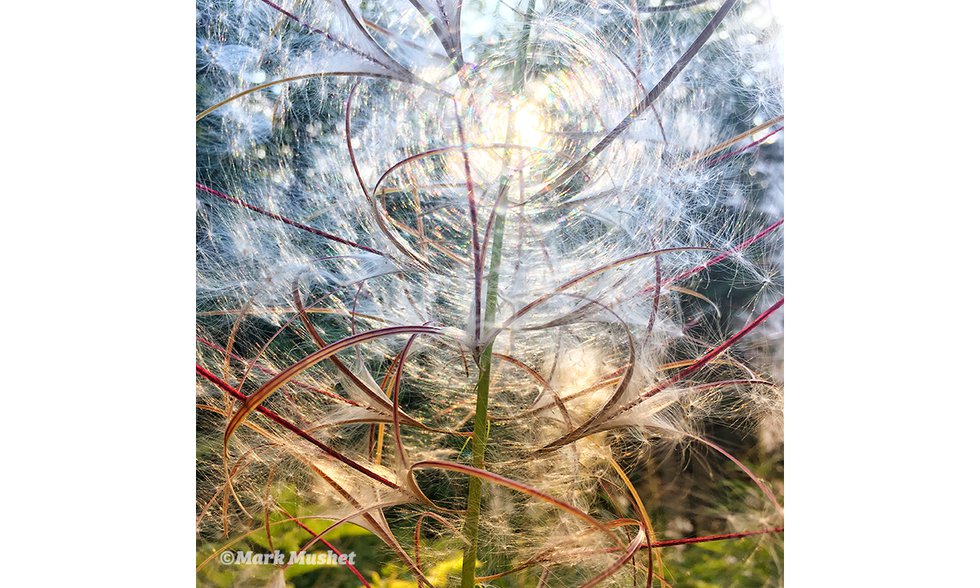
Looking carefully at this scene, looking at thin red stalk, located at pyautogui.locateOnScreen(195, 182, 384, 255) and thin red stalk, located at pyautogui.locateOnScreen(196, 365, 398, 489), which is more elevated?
thin red stalk, located at pyautogui.locateOnScreen(195, 182, 384, 255)

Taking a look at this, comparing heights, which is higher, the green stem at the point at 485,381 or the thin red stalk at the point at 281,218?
the thin red stalk at the point at 281,218

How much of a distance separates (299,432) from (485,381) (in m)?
0.42

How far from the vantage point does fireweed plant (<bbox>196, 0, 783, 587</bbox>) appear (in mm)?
1271

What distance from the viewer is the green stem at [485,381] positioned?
49.6 inches

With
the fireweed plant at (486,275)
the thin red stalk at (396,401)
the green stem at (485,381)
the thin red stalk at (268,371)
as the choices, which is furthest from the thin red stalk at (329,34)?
the thin red stalk at (268,371)

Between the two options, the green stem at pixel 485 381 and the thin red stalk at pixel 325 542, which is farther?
the thin red stalk at pixel 325 542

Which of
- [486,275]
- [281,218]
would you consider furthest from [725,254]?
[281,218]

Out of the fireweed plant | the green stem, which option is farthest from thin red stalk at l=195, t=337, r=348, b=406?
the green stem

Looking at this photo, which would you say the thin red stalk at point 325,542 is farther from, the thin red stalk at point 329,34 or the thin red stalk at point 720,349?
the thin red stalk at point 329,34

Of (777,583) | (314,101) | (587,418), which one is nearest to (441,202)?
(314,101)

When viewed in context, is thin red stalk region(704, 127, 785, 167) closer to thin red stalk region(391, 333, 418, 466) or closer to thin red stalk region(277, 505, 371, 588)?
thin red stalk region(391, 333, 418, 466)
